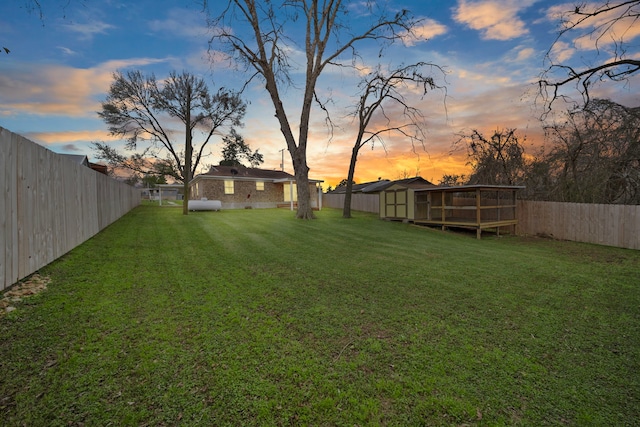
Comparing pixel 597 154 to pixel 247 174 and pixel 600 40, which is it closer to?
pixel 600 40

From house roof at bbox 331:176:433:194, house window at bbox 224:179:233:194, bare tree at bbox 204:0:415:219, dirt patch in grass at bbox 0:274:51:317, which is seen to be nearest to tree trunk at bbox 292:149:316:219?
bare tree at bbox 204:0:415:219

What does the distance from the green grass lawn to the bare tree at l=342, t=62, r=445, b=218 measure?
39.2 ft

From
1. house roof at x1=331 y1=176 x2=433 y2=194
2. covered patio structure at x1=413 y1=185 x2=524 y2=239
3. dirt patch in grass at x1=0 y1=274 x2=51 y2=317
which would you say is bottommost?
dirt patch in grass at x1=0 y1=274 x2=51 y2=317

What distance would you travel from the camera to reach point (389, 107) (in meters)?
16.1

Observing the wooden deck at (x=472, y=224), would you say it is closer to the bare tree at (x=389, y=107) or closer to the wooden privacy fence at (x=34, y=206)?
the bare tree at (x=389, y=107)

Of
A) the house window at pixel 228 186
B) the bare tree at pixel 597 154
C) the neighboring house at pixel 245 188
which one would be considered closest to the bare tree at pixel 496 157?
the bare tree at pixel 597 154

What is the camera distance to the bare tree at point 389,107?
15.0m

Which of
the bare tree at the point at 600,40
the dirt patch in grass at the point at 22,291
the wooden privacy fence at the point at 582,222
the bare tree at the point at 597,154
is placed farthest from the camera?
the bare tree at the point at 597,154

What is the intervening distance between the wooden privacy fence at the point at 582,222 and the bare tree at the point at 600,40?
4267 millimetres

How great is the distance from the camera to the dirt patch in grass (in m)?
3.04

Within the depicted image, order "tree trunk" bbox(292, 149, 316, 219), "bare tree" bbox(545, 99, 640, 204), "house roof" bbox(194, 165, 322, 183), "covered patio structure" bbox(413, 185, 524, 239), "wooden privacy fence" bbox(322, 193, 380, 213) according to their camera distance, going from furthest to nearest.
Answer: "house roof" bbox(194, 165, 322, 183), "wooden privacy fence" bbox(322, 193, 380, 213), "tree trunk" bbox(292, 149, 316, 219), "covered patio structure" bbox(413, 185, 524, 239), "bare tree" bbox(545, 99, 640, 204)

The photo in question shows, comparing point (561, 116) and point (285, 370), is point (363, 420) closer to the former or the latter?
point (285, 370)

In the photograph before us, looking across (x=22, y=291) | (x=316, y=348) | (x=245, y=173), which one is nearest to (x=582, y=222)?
(x=316, y=348)

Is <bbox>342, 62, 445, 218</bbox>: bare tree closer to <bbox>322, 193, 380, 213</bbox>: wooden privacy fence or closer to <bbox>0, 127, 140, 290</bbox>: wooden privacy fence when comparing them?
<bbox>322, 193, 380, 213</bbox>: wooden privacy fence
